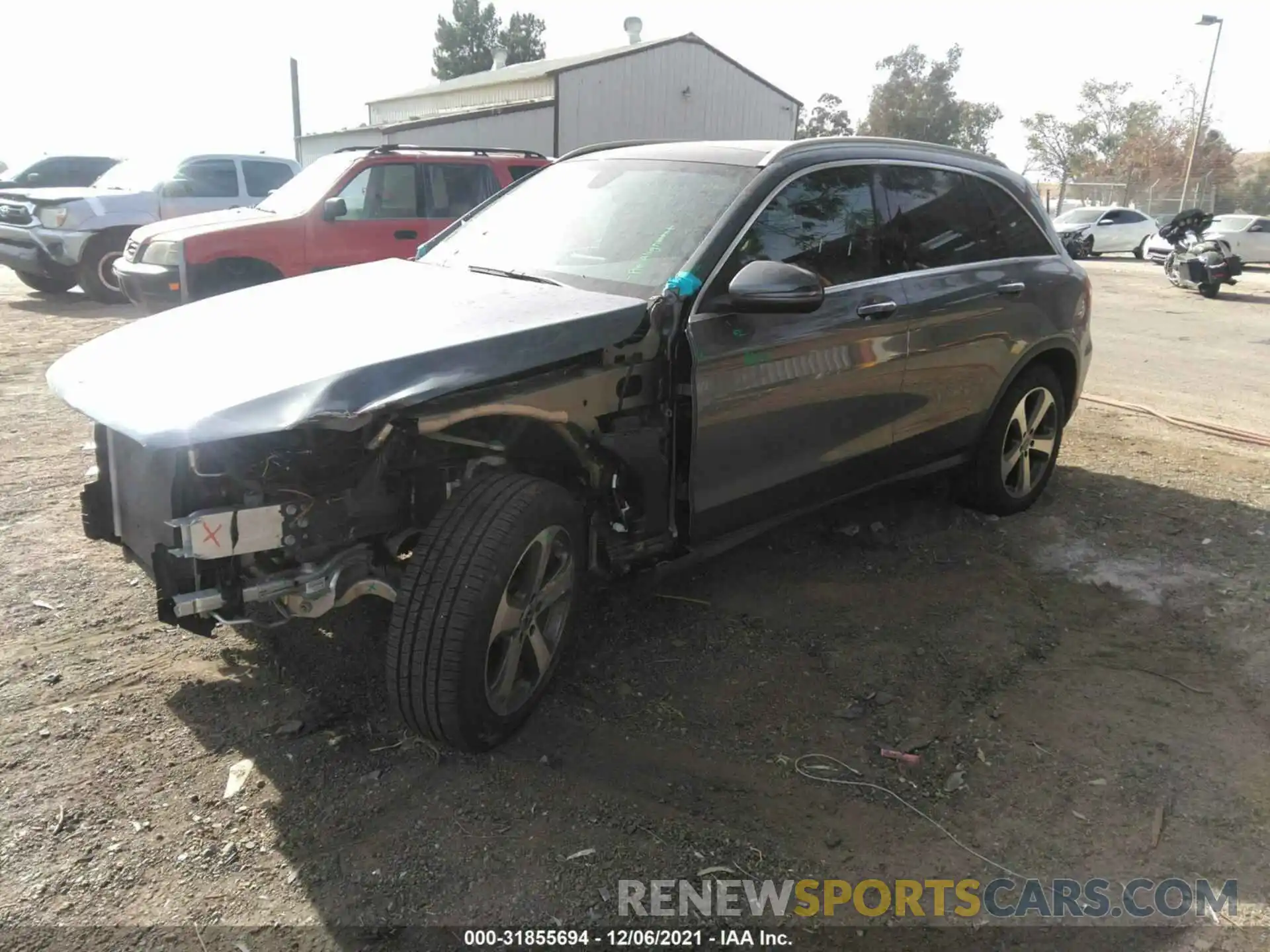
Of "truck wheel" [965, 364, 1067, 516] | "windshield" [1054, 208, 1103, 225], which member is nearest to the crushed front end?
"truck wheel" [965, 364, 1067, 516]

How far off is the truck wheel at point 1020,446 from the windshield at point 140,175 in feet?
38.3

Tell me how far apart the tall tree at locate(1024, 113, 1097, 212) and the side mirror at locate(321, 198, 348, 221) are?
48.2 metres

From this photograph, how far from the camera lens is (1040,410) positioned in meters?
5.16

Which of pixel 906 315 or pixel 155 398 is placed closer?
pixel 155 398

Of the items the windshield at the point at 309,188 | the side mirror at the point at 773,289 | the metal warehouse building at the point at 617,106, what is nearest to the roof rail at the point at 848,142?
the side mirror at the point at 773,289

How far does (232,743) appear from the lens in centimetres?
299

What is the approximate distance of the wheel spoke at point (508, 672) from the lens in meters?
2.92

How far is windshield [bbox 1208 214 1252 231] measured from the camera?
23359mm

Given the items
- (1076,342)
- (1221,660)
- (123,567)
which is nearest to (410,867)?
(123,567)

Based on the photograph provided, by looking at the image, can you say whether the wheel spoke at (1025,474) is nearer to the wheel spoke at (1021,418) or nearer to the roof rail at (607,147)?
the wheel spoke at (1021,418)

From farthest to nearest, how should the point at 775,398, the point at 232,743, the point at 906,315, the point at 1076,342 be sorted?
1. the point at 1076,342
2. the point at 906,315
3. the point at 775,398
4. the point at 232,743

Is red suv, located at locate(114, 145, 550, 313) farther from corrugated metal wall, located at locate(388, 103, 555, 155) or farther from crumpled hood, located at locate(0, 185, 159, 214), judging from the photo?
corrugated metal wall, located at locate(388, 103, 555, 155)

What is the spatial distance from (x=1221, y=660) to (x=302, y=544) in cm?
348

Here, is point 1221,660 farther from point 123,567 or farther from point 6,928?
point 123,567
